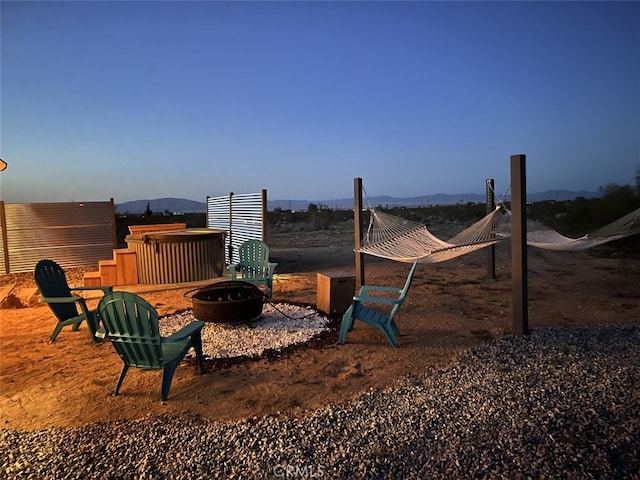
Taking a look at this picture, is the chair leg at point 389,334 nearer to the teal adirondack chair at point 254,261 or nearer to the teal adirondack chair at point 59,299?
the teal adirondack chair at point 254,261

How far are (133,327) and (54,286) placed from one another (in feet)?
6.59

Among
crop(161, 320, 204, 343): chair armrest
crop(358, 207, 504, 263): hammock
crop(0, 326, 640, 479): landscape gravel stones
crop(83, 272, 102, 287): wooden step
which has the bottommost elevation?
crop(0, 326, 640, 479): landscape gravel stones

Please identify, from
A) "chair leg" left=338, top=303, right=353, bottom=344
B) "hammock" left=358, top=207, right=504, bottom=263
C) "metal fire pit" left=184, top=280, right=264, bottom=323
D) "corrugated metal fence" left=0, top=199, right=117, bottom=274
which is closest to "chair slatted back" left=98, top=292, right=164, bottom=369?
"metal fire pit" left=184, top=280, right=264, bottom=323

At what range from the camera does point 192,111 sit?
11289mm

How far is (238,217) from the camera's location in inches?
353

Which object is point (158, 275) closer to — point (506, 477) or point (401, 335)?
point (401, 335)

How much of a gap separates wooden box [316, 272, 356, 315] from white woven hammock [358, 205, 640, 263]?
0.63m

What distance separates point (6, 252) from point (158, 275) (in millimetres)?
3871

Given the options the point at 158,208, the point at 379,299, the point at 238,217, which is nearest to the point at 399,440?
the point at 379,299

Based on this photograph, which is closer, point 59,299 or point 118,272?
point 59,299

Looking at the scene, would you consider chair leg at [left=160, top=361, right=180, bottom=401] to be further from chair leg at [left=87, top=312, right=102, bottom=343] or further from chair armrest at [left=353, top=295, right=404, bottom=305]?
chair armrest at [left=353, top=295, right=404, bottom=305]

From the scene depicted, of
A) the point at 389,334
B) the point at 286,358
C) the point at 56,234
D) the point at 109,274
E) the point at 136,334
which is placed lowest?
the point at 286,358

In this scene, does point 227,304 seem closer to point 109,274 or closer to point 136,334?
point 136,334

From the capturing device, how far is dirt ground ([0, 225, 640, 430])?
9.49ft
